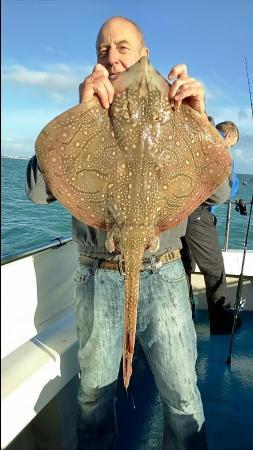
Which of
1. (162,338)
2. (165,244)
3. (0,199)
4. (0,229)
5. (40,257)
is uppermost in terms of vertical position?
(0,199)

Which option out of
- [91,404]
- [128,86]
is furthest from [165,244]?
[91,404]

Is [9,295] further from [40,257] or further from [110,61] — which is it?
[110,61]

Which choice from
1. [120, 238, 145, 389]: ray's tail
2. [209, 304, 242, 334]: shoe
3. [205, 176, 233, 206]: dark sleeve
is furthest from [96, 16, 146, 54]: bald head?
[209, 304, 242, 334]: shoe

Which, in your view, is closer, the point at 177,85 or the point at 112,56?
the point at 177,85

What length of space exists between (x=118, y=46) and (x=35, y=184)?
96cm

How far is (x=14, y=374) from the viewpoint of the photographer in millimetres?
2447

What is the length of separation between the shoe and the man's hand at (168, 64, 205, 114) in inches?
127

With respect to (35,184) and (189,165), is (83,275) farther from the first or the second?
(189,165)

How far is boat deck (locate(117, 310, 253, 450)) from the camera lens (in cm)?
319

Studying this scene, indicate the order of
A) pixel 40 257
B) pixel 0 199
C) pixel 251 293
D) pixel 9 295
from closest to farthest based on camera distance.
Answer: pixel 0 199
pixel 9 295
pixel 40 257
pixel 251 293

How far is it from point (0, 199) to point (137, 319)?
1270 mm

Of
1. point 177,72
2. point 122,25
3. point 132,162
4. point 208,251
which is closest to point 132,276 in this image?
point 132,162

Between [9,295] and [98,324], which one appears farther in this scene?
[9,295]

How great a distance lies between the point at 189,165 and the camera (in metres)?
2.05
